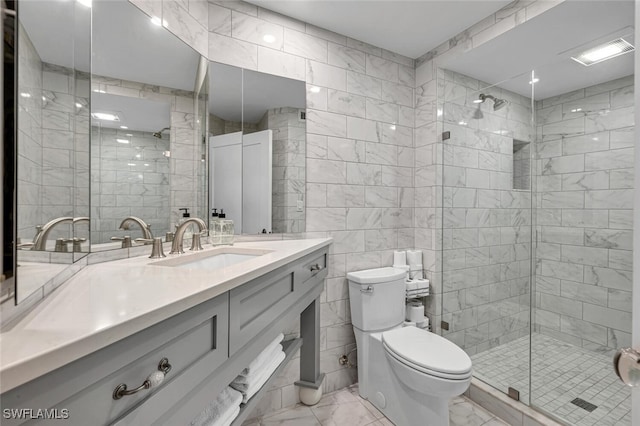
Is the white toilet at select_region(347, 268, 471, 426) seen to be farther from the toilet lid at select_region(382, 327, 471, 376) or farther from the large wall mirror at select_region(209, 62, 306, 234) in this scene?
the large wall mirror at select_region(209, 62, 306, 234)

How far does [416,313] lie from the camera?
2.27 m

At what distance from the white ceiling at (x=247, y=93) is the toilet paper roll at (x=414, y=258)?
1434mm

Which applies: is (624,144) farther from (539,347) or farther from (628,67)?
(539,347)

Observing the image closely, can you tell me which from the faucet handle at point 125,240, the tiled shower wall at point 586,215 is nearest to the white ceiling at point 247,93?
the faucet handle at point 125,240

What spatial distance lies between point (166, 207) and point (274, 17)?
1.41 metres

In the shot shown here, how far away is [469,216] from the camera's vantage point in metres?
2.38

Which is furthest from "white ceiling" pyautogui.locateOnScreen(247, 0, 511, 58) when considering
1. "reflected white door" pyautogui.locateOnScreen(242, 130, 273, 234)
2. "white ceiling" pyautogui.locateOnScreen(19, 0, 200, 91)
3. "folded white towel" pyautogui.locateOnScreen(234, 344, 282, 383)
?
"folded white towel" pyautogui.locateOnScreen(234, 344, 282, 383)

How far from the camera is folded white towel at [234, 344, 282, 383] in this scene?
112cm

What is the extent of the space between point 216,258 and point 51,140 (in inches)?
32.2

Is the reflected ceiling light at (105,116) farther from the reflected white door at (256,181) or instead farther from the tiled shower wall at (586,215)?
the tiled shower wall at (586,215)

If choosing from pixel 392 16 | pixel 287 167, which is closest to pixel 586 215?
pixel 392 16

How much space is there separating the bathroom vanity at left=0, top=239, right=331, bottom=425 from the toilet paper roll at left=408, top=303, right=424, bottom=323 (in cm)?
147

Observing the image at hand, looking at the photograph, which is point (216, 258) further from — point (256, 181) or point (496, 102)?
point (496, 102)

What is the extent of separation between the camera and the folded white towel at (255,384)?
3.64 ft
